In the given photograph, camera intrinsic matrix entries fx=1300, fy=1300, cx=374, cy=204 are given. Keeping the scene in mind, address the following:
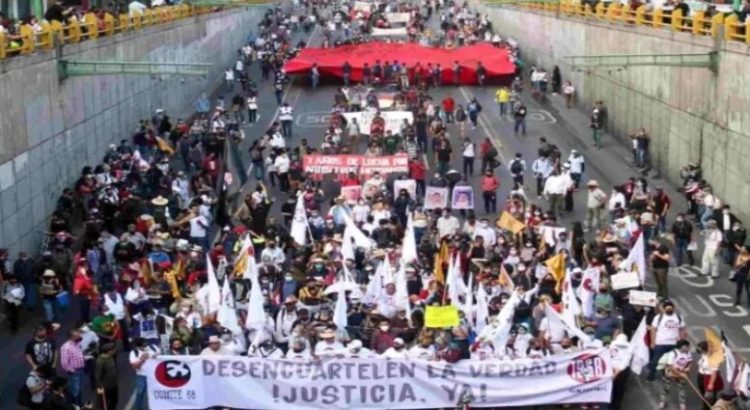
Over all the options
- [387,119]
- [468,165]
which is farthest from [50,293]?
[387,119]

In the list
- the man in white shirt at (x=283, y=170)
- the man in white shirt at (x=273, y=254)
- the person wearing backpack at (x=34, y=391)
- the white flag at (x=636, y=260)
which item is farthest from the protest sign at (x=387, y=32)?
the person wearing backpack at (x=34, y=391)

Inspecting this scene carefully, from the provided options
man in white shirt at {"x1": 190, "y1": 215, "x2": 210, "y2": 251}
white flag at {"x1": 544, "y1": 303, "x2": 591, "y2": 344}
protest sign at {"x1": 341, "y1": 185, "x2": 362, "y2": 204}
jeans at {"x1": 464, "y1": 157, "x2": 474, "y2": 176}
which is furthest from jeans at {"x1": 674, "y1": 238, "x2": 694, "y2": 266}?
man in white shirt at {"x1": 190, "y1": 215, "x2": 210, "y2": 251}

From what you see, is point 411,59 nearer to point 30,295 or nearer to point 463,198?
point 463,198

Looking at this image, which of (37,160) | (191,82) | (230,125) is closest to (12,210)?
(37,160)

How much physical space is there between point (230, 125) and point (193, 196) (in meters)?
8.68

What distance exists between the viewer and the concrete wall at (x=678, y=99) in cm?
2995

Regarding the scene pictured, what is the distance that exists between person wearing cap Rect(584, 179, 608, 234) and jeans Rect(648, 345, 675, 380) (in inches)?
383

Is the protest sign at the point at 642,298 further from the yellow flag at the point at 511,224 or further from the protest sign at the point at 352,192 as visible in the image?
the protest sign at the point at 352,192

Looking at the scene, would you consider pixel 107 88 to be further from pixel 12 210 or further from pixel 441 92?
pixel 441 92

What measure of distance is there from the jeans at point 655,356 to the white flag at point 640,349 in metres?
0.19

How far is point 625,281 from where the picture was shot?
21.6 m

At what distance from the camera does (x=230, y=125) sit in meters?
39.5

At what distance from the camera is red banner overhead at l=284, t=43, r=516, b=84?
55062mm

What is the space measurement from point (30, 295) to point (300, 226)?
5.81 m
